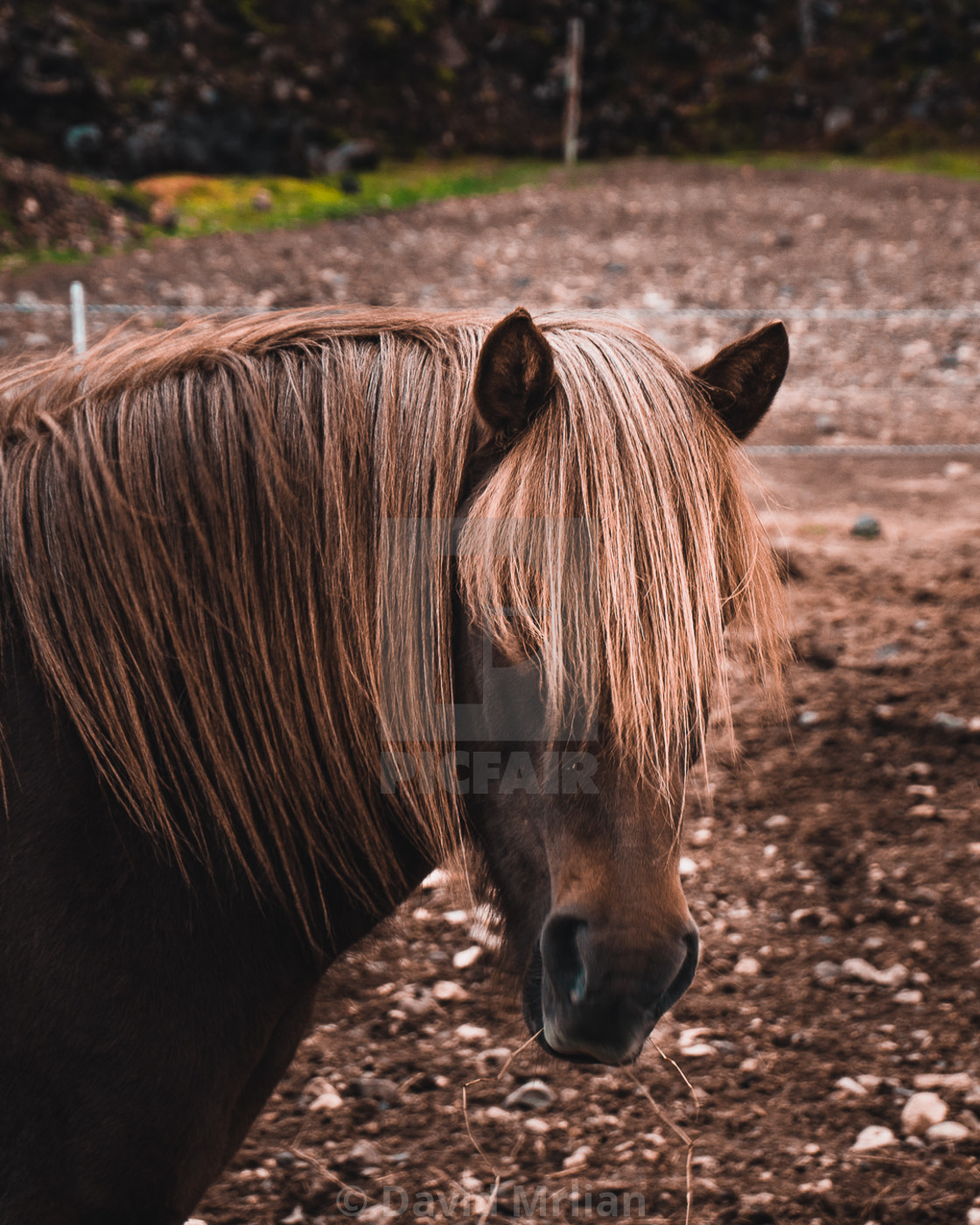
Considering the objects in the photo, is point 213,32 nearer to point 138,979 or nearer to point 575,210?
point 575,210

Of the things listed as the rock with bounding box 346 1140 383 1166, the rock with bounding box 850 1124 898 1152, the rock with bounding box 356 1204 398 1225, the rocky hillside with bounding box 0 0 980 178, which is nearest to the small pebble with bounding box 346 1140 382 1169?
the rock with bounding box 346 1140 383 1166

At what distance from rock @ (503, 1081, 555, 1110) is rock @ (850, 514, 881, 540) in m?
3.95

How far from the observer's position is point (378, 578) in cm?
141

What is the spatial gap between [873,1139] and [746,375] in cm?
193

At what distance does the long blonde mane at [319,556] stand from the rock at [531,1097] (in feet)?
4.42

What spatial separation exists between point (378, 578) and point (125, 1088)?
0.82 metres

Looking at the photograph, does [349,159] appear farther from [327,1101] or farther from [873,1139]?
[873,1139]

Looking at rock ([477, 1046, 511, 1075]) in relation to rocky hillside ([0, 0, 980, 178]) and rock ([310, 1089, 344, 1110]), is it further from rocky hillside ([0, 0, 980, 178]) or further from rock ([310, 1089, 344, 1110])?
rocky hillside ([0, 0, 980, 178])

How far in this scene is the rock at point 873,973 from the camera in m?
2.80

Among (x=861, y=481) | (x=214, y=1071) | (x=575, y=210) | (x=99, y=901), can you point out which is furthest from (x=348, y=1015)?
(x=575, y=210)

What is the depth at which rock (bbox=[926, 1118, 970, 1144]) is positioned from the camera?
2301mm

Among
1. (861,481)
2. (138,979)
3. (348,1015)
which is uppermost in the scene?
(138,979)

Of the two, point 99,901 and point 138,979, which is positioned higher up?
point 99,901

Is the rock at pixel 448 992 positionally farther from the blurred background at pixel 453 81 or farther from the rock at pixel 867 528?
the blurred background at pixel 453 81
